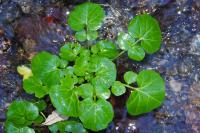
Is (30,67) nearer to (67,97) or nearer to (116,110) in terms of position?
(67,97)

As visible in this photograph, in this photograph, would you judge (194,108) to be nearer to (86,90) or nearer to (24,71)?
(86,90)

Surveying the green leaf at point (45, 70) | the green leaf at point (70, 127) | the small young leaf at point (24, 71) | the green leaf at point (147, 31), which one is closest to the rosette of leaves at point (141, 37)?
the green leaf at point (147, 31)

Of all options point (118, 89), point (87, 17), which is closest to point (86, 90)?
point (118, 89)

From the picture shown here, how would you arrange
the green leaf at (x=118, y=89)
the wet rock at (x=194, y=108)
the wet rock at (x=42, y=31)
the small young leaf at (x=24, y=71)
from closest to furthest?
the green leaf at (x=118, y=89) → the wet rock at (x=194, y=108) → the small young leaf at (x=24, y=71) → the wet rock at (x=42, y=31)

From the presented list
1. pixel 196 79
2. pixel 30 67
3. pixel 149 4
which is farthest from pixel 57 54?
pixel 196 79

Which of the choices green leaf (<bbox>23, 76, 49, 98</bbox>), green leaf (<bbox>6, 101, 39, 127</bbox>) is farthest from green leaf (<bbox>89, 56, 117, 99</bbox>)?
green leaf (<bbox>6, 101, 39, 127</bbox>)

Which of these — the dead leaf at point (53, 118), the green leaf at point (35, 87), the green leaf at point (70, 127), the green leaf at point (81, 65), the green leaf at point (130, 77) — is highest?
the green leaf at point (81, 65)

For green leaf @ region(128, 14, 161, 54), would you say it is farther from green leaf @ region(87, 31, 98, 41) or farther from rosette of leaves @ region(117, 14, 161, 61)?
green leaf @ region(87, 31, 98, 41)

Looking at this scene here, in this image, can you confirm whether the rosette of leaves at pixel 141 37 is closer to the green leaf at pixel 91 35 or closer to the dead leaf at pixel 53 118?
the green leaf at pixel 91 35
